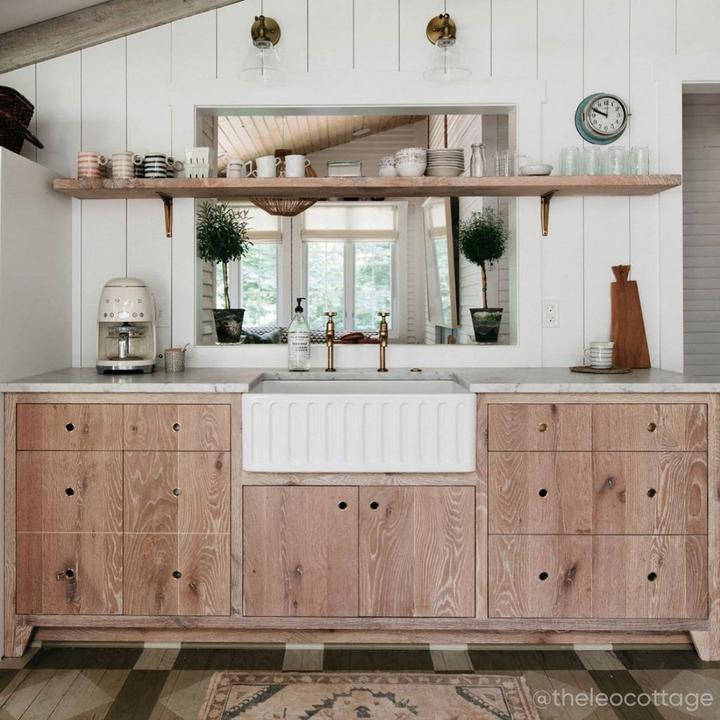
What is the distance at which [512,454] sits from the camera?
2428 millimetres

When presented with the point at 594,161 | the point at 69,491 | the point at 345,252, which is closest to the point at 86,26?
the point at 69,491

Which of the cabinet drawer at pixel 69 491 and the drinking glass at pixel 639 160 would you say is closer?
the cabinet drawer at pixel 69 491

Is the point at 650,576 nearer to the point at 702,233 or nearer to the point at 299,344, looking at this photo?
the point at 299,344

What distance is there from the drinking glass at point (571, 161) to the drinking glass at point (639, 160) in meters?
0.21

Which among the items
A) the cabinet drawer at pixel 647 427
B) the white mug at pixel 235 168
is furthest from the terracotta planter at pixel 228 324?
the cabinet drawer at pixel 647 427

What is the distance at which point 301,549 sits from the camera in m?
2.44

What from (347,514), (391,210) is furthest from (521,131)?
(391,210)

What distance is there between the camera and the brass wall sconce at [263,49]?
2.71 metres

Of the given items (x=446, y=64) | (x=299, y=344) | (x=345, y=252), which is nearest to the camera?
(x=446, y=64)

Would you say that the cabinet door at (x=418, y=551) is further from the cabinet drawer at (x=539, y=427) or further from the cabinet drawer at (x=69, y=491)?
the cabinet drawer at (x=69, y=491)

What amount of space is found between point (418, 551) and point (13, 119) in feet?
7.15

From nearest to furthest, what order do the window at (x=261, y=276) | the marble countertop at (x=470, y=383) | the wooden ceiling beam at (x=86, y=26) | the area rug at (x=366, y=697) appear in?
the area rug at (x=366, y=697) < the marble countertop at (x=470, y=383) < the wooden ceiling beam at (x=86, y=26) < the window at (x=261, y=276)

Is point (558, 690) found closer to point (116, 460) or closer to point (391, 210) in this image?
point (116, 460)

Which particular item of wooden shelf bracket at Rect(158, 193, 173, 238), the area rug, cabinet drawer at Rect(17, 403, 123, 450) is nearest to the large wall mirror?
wooden shelf bracket at Rect(158, 193, 173, 238)
